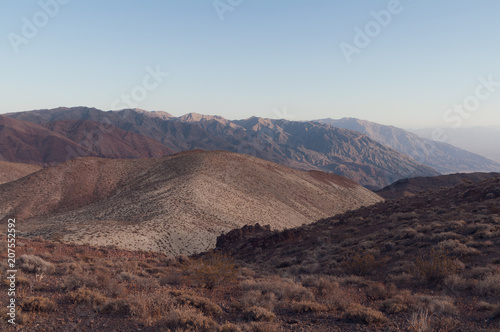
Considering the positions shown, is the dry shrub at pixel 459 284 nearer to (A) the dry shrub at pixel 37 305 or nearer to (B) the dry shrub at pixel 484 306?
(B) the dry shrub at pixel 484 306

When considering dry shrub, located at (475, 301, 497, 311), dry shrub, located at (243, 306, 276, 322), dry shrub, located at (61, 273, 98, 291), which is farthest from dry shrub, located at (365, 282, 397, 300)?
dry shrub, located at (61, 273, 98, 291)

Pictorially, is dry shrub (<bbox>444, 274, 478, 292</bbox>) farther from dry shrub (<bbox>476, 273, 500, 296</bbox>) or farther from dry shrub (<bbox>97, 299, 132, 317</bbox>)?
dry shrub (<bbox>97, 299, 132, 317</bbox>)

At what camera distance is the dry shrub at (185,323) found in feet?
20.9

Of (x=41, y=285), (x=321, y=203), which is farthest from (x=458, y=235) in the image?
(x=321, y=203)

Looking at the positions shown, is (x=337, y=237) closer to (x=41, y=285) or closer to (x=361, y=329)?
(x=361, y=329)

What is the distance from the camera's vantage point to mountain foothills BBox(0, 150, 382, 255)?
28.1 m

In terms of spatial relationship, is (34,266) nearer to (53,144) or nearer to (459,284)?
(459,284)

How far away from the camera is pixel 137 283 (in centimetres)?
1050

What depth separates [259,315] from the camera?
24.1 feet

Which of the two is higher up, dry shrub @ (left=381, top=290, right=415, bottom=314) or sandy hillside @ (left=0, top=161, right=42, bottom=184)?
sandy hillside @ (left=0, top=161, right=42, bottom=184)

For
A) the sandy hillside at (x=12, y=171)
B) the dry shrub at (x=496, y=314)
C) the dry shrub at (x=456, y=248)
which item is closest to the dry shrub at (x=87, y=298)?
the dry shrub at (x=496, y=314)

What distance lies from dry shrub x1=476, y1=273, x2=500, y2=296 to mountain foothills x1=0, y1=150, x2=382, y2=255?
22.8 m

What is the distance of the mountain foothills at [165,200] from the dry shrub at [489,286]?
74.7 ft

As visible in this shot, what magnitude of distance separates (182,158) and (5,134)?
520 feet
